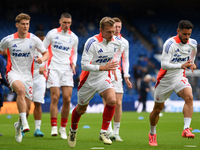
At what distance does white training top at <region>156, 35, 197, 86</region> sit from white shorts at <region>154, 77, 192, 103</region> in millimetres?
77

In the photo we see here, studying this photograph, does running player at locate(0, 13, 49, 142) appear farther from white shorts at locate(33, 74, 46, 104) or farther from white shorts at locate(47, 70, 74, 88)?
white shorts at locate(33, 74, 46, 104)

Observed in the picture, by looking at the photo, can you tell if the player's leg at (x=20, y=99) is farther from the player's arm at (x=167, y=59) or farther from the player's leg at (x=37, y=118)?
the player's arm at (x=167, y=59)

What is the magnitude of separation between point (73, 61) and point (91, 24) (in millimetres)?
18941

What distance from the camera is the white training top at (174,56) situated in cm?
723

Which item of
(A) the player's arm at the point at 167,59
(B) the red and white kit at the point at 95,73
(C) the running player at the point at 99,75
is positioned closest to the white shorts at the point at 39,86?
(C) the running player at the point at 99,75

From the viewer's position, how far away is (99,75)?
669cm

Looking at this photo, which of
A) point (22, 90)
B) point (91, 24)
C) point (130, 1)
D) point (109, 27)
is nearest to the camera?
point (109, 27)

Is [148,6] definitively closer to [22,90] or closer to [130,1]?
[130,1]

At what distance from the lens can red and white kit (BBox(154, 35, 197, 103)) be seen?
7242mm

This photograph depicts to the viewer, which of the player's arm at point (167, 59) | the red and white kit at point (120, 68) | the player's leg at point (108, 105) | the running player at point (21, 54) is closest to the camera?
the player's leg at point (108, 105)

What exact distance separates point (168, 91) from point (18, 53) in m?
2.93

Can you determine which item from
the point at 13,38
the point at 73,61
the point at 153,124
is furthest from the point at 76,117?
the point at 73,61

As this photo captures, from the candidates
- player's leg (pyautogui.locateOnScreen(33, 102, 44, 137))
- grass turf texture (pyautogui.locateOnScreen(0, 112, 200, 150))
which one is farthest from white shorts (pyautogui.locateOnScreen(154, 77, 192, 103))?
player's leg (pyautogui.locateOnScreen(33, 102, 44, 137))

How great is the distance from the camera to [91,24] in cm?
2802
